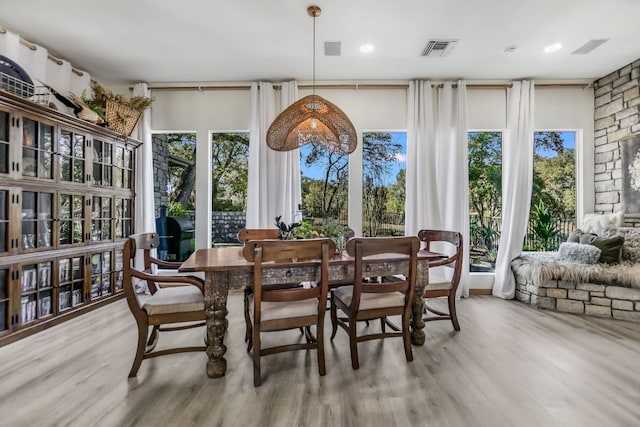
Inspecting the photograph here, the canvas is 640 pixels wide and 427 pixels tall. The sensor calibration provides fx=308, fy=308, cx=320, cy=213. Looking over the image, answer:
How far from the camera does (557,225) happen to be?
429cm

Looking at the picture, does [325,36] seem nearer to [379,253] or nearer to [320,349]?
[379,253]

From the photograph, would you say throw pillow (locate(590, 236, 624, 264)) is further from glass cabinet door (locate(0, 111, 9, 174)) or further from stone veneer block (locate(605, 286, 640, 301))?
glass cabinet door (locate(0, 111, 9, 174))

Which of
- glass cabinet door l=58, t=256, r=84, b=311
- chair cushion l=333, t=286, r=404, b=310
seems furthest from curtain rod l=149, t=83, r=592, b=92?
chair cushion l=333, t=286, r=404, b=310

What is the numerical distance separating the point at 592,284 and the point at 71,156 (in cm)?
569

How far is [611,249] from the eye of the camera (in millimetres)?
3438

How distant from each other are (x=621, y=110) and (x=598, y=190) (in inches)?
40.1

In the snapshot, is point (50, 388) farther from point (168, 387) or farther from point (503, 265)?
point (503, 265)

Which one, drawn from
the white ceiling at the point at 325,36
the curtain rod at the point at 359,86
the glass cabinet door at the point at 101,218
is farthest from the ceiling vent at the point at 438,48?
the glass cabinet door at the point at 101,218

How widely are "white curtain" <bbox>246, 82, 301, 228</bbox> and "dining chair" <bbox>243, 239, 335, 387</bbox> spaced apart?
6.83ft

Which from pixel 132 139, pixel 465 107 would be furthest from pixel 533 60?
pixel 132 139

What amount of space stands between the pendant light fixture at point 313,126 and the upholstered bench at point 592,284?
109 inches

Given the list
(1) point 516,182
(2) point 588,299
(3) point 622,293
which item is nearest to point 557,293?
(2) point 588,299

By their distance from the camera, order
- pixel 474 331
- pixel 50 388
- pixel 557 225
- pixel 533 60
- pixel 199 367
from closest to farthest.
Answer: pixel 50 388, pixel 199 367, pixel 474 331, pixel 533 60, pixel 557 225

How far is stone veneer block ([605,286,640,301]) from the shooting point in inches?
125
